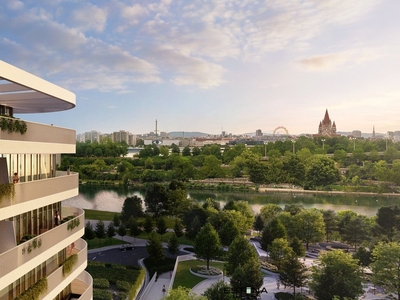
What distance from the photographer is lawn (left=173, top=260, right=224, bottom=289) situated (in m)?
18.1

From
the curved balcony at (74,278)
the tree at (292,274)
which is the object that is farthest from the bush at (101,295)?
Result: the tree at (292,274)

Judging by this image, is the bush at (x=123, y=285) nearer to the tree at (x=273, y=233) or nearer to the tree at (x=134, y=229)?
the tree at (x=134, y=229)

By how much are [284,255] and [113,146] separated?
65.3 meters

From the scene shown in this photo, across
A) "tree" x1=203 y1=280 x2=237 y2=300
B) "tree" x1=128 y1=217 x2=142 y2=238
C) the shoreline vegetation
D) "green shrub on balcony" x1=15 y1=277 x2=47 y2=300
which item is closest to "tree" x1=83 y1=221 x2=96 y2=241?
"tree" x1=128 y1=217 x2=142 y2=238

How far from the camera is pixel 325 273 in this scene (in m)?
15.6

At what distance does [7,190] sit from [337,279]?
14388mm

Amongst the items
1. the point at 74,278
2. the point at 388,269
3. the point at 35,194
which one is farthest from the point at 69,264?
the point at 388,269

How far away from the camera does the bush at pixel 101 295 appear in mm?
14823

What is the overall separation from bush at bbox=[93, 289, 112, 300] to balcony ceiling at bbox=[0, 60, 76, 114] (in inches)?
371

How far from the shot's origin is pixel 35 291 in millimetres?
6074

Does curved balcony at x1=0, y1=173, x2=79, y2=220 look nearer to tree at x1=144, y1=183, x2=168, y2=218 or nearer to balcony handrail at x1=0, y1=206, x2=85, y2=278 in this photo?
balcony handrail at x1=0, y1=206, x2=85, y2=278

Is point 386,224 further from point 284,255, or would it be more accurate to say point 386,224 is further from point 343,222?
point 284,255

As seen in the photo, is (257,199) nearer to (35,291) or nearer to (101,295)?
(101,295)

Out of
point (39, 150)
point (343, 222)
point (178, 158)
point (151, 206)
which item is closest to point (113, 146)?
point (178, 158)
